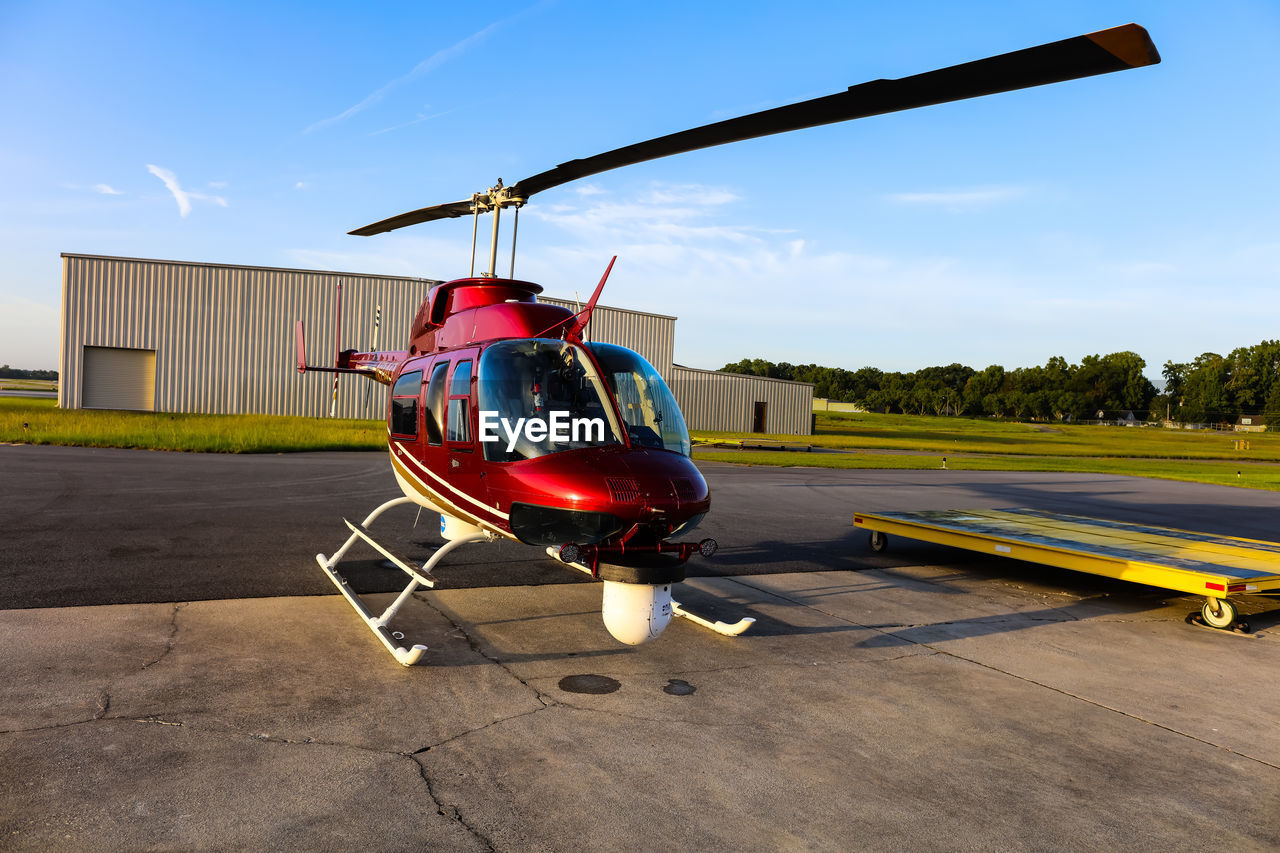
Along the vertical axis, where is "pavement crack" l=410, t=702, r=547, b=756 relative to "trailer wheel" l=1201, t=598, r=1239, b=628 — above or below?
below

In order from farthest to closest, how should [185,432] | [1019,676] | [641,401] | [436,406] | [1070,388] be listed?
1. [1070,388]
2. [185,432]
3. [436,406]
4. [1019,676]
5. [641,401]

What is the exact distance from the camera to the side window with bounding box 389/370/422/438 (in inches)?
278

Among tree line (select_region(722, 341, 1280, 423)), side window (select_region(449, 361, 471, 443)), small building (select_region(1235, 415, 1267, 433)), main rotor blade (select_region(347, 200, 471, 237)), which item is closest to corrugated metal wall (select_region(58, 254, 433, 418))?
main rotor blade (select_region(347, 200, 471, 237))

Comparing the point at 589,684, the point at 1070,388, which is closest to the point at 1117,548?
the point at 589,684

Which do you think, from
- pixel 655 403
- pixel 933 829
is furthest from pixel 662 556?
pixel 933 829

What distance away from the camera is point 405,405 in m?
7.31

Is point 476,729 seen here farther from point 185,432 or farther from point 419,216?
point 185,432

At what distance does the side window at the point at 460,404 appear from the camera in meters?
5.95

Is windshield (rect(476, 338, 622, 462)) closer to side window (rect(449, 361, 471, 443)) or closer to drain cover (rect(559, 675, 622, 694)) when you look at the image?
side window (rect(449, 361, 471, 443))

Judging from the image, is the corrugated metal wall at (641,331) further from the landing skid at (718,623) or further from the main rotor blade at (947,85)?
the main rotor blade at (947,85)

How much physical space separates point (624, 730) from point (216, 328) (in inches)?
1507

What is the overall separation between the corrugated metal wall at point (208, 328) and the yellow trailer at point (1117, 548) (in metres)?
29.1

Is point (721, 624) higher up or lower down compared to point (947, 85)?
lower down

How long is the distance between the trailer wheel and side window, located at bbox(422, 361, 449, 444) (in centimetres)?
744
